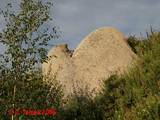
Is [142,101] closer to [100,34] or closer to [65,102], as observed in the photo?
[65,102]

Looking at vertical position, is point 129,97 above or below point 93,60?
below

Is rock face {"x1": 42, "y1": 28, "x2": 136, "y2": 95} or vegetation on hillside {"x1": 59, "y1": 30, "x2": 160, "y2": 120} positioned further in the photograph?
rock face {"x1": 42, "y1": 28, "x2": 136, "y2": 95}

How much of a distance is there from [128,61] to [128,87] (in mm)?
4299

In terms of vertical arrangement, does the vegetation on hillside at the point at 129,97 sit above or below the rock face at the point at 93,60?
below

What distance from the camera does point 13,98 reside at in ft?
62.5

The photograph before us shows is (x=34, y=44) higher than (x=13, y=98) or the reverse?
higher

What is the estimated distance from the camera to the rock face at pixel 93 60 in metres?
25.6

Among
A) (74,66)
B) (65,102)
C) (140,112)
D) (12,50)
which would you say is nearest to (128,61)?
(74,66)

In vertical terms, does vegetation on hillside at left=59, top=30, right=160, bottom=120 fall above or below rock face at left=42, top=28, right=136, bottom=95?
below

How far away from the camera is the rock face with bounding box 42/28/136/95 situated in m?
Result: 25.6

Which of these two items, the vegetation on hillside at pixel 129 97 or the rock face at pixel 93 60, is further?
the rock face at pixel 93 60

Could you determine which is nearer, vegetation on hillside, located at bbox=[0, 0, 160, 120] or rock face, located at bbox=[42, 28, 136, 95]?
vegetation on hillside, located at bbox=[0, 0, 160, 120]

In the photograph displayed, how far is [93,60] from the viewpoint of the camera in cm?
2709

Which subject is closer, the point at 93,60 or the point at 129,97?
the point at 129,97
